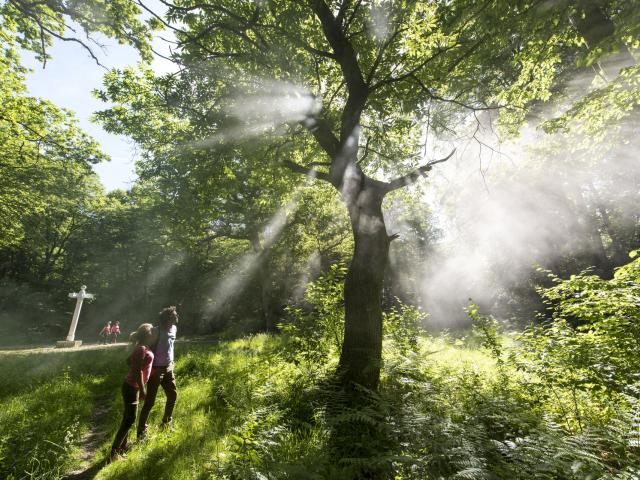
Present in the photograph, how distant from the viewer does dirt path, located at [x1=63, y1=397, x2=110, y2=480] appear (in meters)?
4.38

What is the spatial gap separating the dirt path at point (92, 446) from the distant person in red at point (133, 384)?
27cm

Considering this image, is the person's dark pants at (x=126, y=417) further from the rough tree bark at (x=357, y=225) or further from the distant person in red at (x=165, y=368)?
the rough tree bark at (x=357, y=225)

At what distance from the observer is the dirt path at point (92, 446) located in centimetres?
438

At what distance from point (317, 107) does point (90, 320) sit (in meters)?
43.7

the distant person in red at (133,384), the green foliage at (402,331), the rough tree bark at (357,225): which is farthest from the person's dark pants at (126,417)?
the green foliage at (402,331)

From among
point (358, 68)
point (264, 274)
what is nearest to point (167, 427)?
point (358, 68)

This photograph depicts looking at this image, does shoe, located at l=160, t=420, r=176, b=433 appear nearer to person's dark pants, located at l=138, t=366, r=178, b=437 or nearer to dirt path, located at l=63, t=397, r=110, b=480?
person's dark pants, located at l=138, t=366, r=178, b=437

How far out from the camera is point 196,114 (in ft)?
A: 28.4

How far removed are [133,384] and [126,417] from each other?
0.48 metres

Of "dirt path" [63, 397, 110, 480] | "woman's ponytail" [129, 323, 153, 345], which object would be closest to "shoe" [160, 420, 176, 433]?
"dirt path" [63, 397, 110, 480]

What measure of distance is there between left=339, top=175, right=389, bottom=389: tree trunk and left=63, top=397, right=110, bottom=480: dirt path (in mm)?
4205

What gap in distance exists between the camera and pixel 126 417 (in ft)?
16.3

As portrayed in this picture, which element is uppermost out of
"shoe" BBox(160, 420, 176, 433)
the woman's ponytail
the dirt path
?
the woman's ponytail

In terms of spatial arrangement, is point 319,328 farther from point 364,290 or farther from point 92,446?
point 92,446
